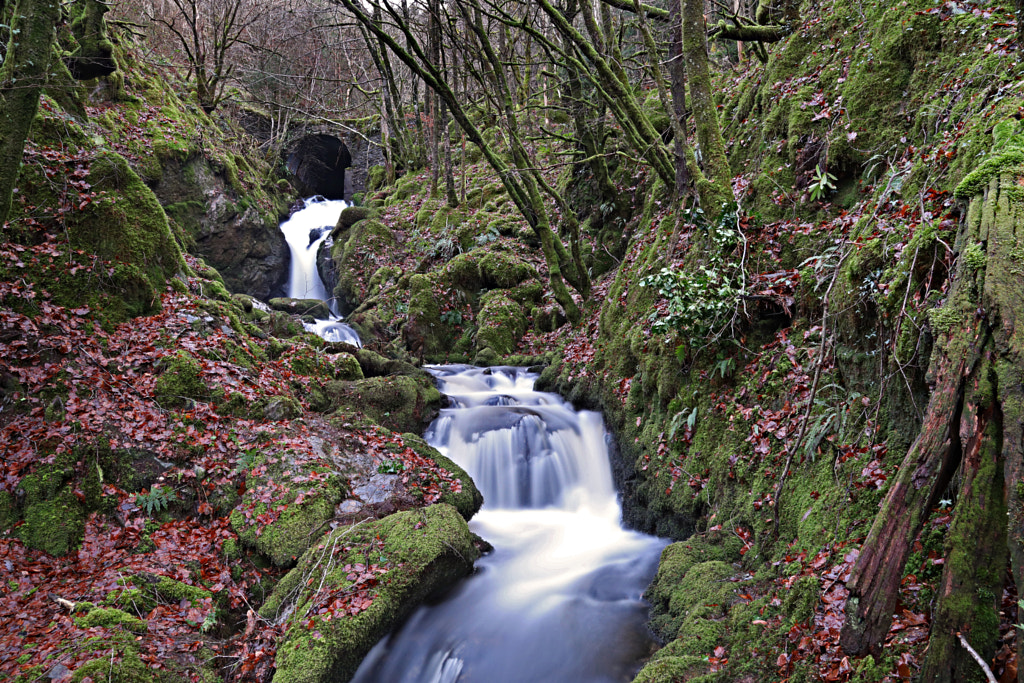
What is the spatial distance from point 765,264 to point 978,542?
391cm

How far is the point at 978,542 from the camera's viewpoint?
216 centimetres

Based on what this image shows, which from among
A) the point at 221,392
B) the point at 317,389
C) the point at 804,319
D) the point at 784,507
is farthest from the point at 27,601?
the point at 804,319

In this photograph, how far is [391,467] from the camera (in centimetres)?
691

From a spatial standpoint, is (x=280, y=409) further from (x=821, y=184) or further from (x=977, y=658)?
(x=977, y=658)

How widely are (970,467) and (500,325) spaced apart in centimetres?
1087

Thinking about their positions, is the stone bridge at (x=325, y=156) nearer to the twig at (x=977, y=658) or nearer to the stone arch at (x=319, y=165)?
the stone arch at (x=319, y=165)

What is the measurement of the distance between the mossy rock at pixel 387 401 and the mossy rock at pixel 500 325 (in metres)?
3.58

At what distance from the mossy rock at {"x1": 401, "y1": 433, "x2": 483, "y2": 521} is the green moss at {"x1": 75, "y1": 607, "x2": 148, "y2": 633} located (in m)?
3.29

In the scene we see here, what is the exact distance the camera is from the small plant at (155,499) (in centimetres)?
538

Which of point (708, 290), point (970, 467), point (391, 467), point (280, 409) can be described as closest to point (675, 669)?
point (970, 467)

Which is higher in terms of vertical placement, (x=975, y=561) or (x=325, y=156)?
(x=325, y=156)

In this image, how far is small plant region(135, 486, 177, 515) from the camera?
5379 mm

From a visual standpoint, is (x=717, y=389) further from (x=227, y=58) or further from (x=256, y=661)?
(x=227, y=58)

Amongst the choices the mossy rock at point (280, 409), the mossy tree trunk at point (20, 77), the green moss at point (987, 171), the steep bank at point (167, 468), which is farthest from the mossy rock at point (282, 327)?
the green moss at point (987, 171)
